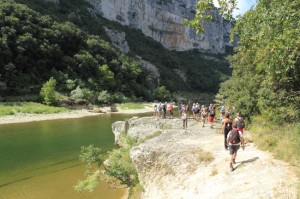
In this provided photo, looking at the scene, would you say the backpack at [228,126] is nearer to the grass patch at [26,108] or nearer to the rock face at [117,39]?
the grass patch at [26,108]

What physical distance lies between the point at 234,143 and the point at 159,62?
424 ft

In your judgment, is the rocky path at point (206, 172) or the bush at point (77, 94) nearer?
the rocky path at point (206, 172)

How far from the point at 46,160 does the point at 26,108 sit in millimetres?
32897

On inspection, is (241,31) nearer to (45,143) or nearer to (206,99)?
(45,143)

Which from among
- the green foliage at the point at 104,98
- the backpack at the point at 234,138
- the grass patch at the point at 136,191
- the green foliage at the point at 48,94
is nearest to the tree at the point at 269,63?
the backpack at the point at 234,138

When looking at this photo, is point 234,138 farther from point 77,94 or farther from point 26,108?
point 77,94

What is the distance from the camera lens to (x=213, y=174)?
40.2 feet

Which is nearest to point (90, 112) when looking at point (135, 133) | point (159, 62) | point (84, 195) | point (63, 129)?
point (63, 129)

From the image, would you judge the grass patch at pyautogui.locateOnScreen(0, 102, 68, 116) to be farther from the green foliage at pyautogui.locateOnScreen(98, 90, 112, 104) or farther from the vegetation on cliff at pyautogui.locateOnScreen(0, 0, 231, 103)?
the green foliage at pyautogui.locateOnScreen(98, 90, 112, 104)

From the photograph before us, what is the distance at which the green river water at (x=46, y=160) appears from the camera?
62.4 ft

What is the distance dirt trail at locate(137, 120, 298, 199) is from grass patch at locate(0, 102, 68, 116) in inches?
1636

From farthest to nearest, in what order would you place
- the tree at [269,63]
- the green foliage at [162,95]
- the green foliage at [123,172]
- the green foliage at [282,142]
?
the green foliage at [162,95] → the green foliage at [123,172] → the green foliage at [282,142] → the tree at [269,63]

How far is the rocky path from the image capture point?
34.0 ft

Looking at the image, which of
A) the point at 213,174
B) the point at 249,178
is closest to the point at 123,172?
the point at 213,174
